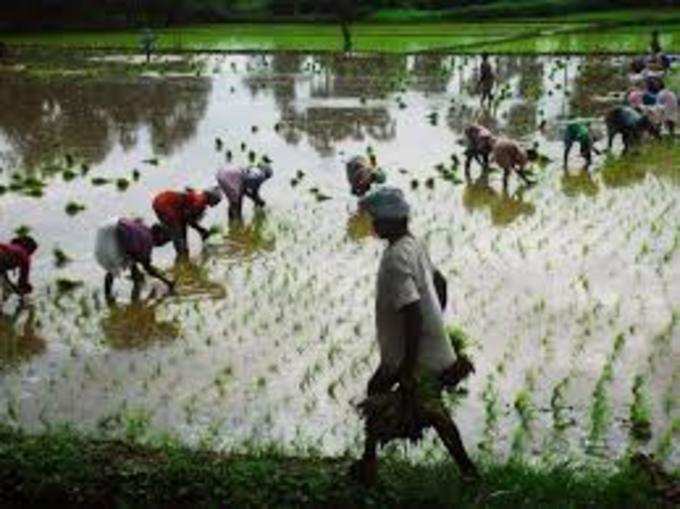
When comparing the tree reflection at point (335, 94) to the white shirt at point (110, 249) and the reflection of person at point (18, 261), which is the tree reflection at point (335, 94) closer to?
the white shirt at point (110, 249)

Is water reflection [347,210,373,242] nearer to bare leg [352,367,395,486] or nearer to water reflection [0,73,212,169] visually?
water reflection [0,73,212,169]

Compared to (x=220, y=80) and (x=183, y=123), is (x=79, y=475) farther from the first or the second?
(x=220, y=80)

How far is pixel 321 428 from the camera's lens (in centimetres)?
836

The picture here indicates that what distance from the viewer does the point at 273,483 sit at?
21.6ft

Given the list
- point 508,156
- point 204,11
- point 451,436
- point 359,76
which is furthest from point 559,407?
point 204,11

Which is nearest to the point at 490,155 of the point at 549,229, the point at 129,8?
the point at 549,229

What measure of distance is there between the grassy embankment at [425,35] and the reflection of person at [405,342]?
109 feet

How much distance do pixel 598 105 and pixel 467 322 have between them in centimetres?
1663

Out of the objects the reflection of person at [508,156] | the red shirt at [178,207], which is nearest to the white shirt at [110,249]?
the red shirt at [178,207]

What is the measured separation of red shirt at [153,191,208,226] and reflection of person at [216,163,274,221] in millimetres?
1823

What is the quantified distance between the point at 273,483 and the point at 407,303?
1408 mm

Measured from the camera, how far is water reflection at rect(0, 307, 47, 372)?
402 inches

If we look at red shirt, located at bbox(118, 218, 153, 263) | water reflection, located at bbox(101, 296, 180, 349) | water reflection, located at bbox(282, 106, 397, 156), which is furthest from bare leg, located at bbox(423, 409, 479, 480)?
water reflection, located at bbox(282, 106, 397, 156)

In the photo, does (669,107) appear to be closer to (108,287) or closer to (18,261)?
(108,287)
